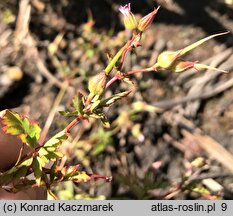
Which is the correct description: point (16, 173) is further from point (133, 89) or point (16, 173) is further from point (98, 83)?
point (133, 89)

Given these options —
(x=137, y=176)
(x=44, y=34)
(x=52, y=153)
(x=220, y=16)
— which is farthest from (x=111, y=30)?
(x=52, y=153)

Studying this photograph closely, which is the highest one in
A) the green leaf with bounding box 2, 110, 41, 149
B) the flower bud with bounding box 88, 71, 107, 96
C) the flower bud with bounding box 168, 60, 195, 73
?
the flower bud with bounding box 168, 60, 195, 73

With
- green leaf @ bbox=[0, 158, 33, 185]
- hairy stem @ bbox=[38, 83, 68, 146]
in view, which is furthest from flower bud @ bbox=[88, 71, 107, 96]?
hairy stem @ bbox=[38, 83, 68, 146]

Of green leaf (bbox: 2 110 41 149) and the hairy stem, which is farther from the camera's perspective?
the hairy stem

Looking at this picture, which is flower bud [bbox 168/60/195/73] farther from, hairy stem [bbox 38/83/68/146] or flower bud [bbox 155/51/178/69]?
hairy stem [bbox 38/83/68/146]

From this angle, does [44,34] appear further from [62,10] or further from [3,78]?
[3,78]

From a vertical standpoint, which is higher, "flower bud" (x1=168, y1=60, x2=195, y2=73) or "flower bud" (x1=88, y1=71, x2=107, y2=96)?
"flower bud" (x1=168, y1=60, x2=195, y2=73)

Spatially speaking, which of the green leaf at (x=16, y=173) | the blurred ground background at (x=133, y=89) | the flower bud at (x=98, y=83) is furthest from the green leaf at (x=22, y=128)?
the blurred ground background at (x=133, y=89)
